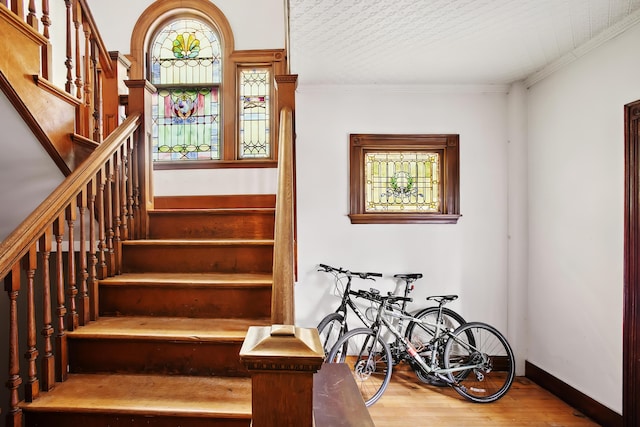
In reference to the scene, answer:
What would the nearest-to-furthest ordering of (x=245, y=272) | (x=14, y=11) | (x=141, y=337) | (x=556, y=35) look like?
1. (x=141, y=337)
2. (x=14, y=11)
3. (x=245, y=272)
4. (x=556, y=35)

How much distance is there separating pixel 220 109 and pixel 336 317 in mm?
2519

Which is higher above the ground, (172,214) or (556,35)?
(556,35)

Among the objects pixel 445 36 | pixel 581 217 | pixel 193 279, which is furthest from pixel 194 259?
pixel 581 217

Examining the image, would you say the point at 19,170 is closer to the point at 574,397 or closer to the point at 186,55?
the point at 186,55

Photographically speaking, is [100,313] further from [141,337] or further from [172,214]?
[172,214]

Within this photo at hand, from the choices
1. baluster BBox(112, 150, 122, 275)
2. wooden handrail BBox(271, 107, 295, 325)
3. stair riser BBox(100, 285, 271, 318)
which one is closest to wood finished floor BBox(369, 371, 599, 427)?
stair riser BBox(100, 285, 271, 318)

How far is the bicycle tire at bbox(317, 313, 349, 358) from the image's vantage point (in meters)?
2.86

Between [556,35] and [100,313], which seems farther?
[556,35]

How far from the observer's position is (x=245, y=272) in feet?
6.88

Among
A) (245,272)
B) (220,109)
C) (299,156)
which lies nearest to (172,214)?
(245,272)

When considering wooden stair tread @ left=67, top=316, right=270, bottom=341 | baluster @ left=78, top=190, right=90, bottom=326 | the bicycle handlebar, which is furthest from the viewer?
the bicycle handlebar

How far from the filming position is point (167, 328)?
1.66 meters

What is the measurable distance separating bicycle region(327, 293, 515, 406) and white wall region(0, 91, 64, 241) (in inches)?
88.7

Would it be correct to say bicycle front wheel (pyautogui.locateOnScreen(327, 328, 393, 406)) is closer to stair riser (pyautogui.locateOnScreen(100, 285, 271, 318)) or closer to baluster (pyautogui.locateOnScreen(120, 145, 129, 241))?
stair riser (pyautogui.locateOnScreen(100, 285, 271, 318))
